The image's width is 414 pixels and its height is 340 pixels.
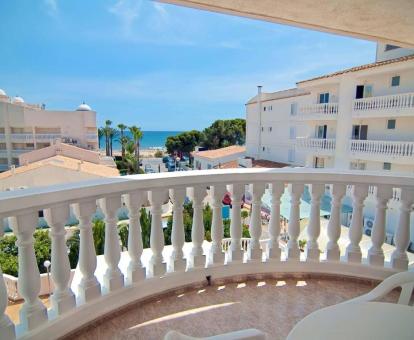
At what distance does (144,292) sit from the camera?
1.58m

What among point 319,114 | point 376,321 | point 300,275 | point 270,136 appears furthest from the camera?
point 270,136

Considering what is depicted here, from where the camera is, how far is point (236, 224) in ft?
5.90

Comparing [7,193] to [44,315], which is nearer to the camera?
[7,193]

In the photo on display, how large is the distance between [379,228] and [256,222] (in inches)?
31.2

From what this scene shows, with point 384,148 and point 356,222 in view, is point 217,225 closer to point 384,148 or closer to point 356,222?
point 356,222

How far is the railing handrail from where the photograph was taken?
1103 mm

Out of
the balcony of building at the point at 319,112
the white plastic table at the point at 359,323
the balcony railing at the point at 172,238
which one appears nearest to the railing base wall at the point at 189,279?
the balcony railing at the point at 172,238

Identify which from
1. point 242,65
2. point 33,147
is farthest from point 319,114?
point 242,65

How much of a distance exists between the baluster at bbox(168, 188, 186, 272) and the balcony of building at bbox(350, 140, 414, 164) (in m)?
10.0

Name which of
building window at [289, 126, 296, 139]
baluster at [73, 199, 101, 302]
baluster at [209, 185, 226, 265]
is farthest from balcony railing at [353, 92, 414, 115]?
baluster at [73, 199, 101, 302]

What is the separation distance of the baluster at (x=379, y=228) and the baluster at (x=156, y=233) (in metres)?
1.34

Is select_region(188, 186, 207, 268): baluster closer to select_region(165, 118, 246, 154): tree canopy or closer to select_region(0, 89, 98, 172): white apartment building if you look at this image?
select_region(0, 89, 98, 172): white apartment building

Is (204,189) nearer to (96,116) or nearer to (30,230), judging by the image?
(30,230)

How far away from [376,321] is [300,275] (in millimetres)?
1109
